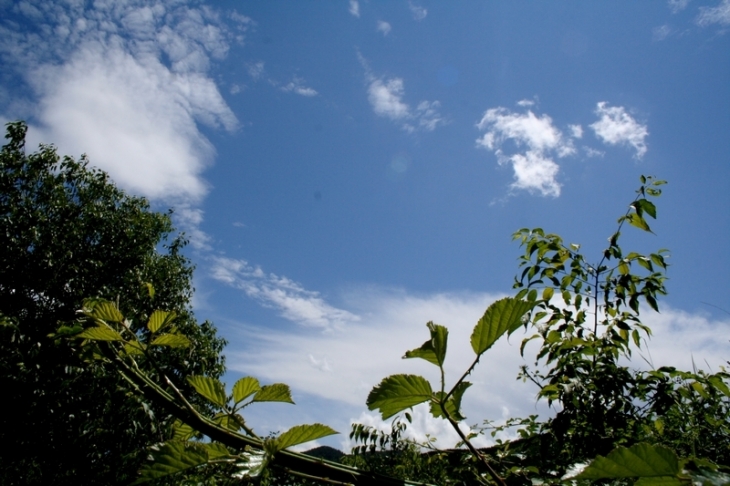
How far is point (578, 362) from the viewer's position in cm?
155

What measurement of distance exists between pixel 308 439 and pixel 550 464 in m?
0.79

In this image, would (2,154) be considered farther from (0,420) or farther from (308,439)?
(308,439)

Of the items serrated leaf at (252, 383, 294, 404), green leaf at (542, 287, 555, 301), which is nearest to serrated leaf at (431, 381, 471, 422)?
serrated leaf at (252, 383, 294, 404)

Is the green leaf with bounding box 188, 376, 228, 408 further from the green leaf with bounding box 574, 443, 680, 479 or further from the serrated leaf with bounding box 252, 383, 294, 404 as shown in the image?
the green leaf with bounding box 574, 443, 680, 479

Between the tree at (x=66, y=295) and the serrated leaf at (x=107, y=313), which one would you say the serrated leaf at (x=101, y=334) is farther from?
the tree at (x=66, y=295)

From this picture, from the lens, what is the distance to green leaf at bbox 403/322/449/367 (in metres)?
0.42

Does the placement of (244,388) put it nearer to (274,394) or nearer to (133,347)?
(274,394)

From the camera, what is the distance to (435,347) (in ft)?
1.38

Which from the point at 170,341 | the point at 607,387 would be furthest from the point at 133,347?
the point at 607,387

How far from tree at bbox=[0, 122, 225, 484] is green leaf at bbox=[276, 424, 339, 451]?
10605mm

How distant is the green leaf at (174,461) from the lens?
408 mm

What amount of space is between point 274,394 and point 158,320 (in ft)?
0.74

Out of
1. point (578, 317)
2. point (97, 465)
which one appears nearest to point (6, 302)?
point (97, 465)

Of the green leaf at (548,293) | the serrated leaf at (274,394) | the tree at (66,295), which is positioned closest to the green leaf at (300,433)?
the serrated leaf at (274,394)
